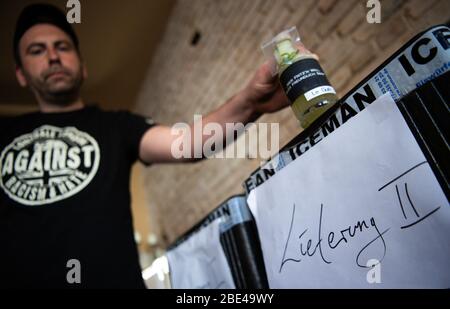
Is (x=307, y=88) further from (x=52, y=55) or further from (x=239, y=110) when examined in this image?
(x=52, y=55)

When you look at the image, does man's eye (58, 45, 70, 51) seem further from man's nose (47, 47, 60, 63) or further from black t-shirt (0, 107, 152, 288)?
black t-shirt (0, 107, 152, 288)

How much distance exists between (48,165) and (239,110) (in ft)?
1.74

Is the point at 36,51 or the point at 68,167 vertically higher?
the point at 36,51

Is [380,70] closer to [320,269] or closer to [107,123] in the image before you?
[320,269]

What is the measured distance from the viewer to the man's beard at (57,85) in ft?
3.30

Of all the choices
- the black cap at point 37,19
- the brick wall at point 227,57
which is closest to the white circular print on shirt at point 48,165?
the black cap at point 37,19

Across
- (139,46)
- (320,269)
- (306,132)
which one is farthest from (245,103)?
(139,46)

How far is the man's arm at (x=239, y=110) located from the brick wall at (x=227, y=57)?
25.7 inches

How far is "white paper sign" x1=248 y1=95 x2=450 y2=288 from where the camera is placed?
303mm

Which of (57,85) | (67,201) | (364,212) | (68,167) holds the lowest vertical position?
(364,212)

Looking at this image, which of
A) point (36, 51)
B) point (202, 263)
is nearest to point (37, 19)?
point (36, 51)

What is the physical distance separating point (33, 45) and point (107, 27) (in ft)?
4.98

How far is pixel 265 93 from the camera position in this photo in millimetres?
642

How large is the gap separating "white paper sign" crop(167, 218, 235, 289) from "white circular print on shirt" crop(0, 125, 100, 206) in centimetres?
31
